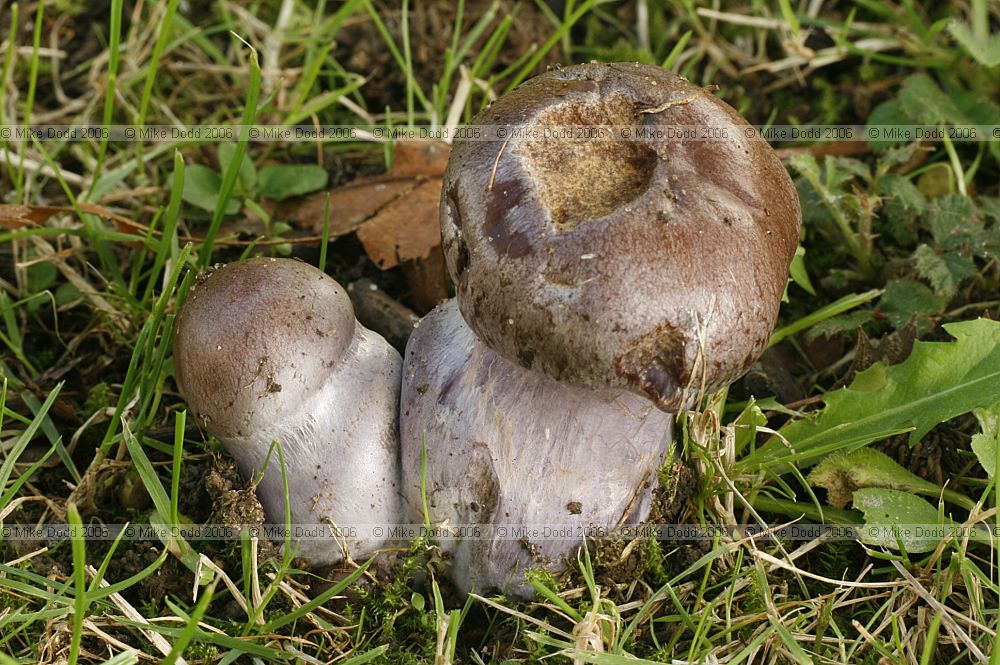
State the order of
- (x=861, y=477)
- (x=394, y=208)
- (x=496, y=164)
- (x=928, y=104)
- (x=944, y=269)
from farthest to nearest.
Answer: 1. (x=928, y=104)
2. (x=394, y=208)
3. (x=944, y=269)
4. (x=861, y=477)
5. (x=496, y=164)

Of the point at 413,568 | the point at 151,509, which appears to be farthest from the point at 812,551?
the point at 151,509

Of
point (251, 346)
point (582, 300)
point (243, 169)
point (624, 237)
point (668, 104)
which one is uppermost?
point (668, 104)

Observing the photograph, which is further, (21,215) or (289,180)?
(289,180)

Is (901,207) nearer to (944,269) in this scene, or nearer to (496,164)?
(944,269)

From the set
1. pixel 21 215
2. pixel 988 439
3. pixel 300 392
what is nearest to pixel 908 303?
pixel 988 439

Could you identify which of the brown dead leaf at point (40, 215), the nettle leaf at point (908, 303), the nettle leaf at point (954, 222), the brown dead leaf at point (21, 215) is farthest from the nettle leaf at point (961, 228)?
the brown dead leaf at point (21, 215)

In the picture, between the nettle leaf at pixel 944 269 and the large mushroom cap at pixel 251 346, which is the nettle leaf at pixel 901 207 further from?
the large mushroom cap at pixel 251 346

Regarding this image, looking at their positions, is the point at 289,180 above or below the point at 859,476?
above

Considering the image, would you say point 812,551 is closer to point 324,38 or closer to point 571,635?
point 571,635
